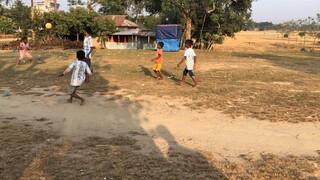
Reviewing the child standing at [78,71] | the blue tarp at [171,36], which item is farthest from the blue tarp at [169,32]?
the child standing at [78,71]

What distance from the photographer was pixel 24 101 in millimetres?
7887

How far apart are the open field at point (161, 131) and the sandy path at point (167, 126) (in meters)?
0.02

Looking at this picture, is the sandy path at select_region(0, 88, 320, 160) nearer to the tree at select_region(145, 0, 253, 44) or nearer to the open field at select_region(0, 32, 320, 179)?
the open field at select_region(0, 32, 320, 179)

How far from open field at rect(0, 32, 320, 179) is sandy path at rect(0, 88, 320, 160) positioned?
17 mm

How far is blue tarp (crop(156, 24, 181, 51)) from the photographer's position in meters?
28.9

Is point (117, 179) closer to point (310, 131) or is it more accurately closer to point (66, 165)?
Result: point (66, 165)

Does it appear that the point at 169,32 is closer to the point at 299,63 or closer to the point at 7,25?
the point at 299,63

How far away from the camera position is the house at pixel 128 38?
36.7 m

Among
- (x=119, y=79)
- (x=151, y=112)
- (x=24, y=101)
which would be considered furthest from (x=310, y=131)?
(x=119, y=79)

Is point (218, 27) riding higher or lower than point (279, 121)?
higher

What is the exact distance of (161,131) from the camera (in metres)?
5.79

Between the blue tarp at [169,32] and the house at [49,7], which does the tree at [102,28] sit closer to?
the house at [49,7]

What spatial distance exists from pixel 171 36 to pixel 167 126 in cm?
2350

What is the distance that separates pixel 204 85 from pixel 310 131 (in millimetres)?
4582
